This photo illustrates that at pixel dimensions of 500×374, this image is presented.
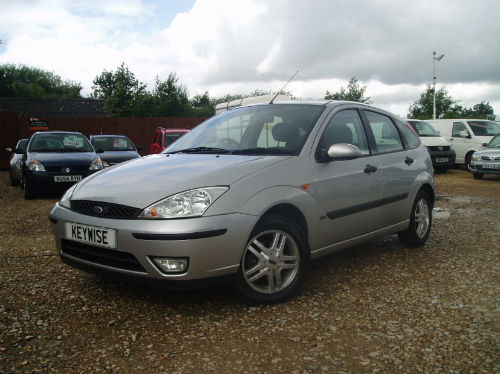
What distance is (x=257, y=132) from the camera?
4066 mm

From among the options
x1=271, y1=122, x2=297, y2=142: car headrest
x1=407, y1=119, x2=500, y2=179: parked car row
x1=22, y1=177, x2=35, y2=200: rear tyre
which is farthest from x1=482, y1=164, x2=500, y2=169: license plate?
x1=22, y1=177, x2=35, y2=200: rear tyre

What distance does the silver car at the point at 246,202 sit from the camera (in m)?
2.91

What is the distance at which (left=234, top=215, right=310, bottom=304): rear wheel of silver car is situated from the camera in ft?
10.5

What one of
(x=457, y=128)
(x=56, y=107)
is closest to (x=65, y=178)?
(x=457, y=128)

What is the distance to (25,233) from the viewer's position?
6031 millimetres

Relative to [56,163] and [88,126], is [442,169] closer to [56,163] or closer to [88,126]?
[56,163]

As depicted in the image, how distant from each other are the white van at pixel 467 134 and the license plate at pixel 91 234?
15455mm

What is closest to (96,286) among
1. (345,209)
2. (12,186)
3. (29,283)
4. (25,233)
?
(29,283)

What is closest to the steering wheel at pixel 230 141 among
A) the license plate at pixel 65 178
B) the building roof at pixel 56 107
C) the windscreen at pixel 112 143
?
the license plate at pixel 65 178

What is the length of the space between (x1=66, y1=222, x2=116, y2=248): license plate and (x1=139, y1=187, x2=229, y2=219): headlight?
269 millimetres

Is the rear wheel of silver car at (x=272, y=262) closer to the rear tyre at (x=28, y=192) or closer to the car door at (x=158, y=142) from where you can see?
the rear tyre at (x=28, y=192)

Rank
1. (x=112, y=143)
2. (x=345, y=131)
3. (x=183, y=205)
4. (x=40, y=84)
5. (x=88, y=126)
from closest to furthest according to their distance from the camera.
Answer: (x=183, y=205) < (x=345, y=131) < (x=112, y=143) < (x=88, y=126) < (x=40, y=84)

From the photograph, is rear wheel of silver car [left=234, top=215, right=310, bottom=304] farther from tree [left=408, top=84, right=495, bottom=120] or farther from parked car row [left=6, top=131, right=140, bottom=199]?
tree [left=408, top=84, right=495, bottom=120]

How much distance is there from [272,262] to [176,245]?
0.81m
